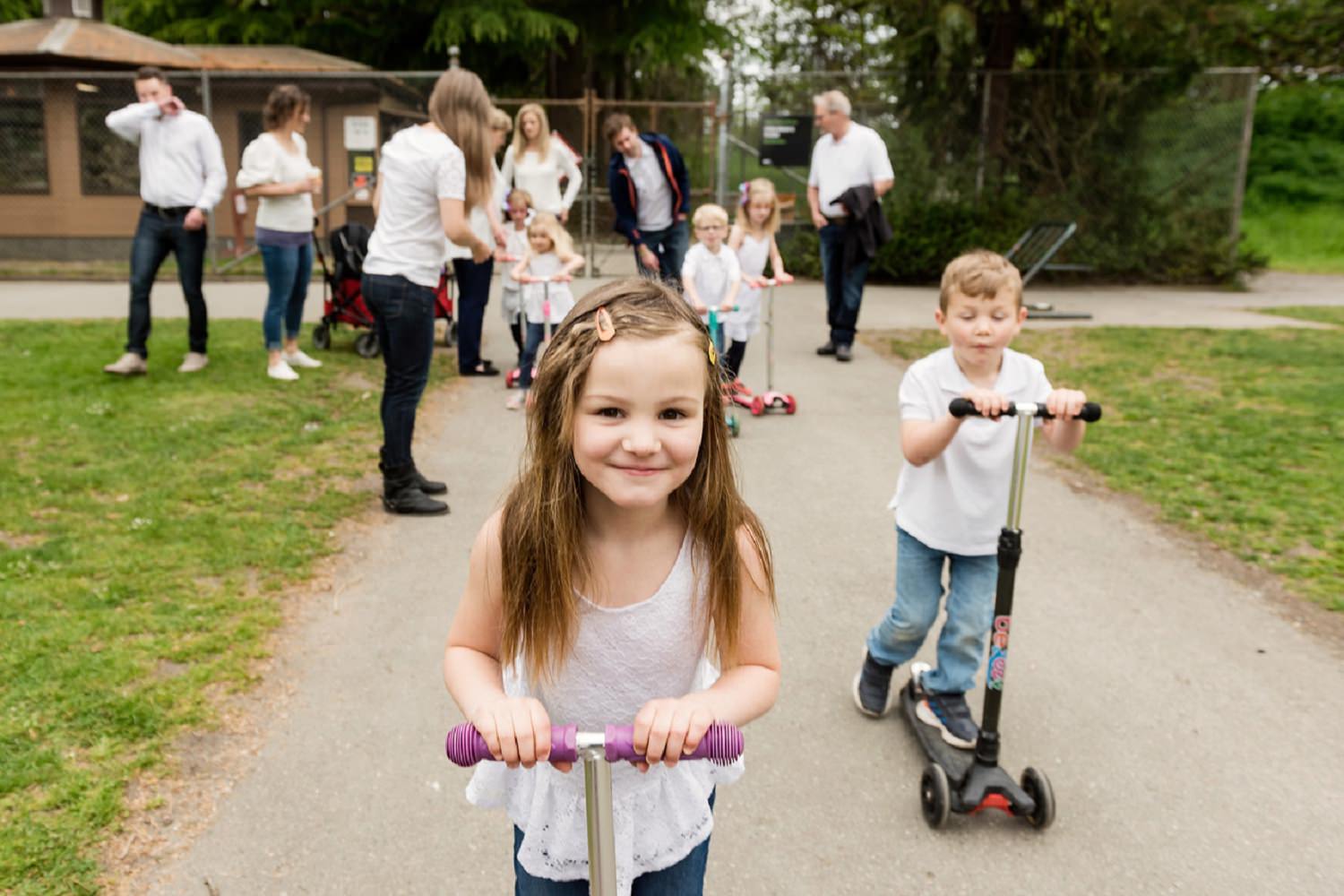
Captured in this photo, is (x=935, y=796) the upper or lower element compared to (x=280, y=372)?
lower

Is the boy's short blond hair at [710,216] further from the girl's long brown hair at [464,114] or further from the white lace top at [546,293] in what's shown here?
the girl's long brown hair at [464,114]

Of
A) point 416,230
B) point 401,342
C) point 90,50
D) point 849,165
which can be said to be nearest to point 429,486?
point 401,342

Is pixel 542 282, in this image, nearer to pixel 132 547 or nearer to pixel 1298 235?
pixel 132 547

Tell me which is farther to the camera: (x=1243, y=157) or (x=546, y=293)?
(x=1243, y=157)

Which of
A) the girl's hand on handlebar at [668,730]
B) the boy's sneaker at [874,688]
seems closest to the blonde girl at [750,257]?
the boy's sneaker at [874,688]

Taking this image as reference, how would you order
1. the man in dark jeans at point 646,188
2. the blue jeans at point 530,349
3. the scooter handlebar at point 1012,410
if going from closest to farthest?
the scooter handlebar at point 1012,410 → the blue jeans at point 530,349 → the man in dark jeans at point 646,188

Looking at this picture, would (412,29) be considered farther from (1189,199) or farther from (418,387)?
(418,387)

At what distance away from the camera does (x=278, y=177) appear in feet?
27.2

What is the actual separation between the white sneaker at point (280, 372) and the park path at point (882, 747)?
3.44 m

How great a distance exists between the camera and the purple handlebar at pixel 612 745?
1.62 meters

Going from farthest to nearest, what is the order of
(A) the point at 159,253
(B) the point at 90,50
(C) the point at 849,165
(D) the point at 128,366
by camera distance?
(B) the point at 90,50 → (C) the point at 849,165 → (D) the point at 128,366 → (A) the point at 159,253

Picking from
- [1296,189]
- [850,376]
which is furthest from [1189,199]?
[1296,189]

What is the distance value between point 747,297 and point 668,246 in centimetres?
181

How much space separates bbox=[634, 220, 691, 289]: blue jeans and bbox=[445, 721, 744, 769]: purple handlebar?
326 inches
